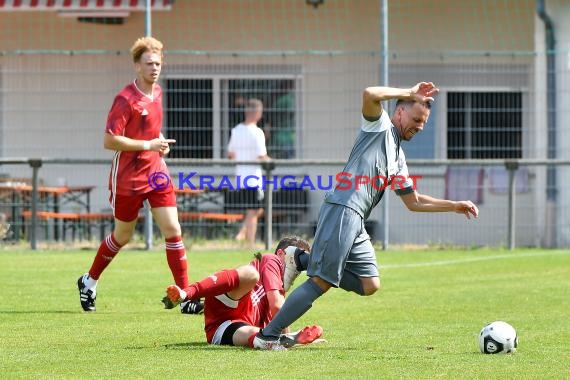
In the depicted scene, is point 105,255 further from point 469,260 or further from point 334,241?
point 469,260

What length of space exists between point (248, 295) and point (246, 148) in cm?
999

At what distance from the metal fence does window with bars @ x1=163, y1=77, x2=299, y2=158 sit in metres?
0.45

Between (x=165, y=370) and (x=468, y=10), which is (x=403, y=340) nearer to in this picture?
(x=165, y=370)

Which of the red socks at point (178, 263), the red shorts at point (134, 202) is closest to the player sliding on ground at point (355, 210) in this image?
the red socks at point (178, 263)

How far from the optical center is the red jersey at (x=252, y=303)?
9195 mm

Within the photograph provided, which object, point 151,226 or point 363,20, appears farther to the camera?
point 363,20

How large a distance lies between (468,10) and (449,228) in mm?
4042

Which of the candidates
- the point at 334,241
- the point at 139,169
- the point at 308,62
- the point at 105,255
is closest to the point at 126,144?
the point at 139,169

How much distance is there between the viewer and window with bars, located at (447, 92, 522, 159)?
19859 millimetres

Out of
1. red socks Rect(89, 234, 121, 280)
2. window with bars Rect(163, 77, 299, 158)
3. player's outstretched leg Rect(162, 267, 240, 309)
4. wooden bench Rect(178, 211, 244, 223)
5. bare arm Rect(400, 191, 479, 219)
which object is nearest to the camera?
player's outstretched leg Rect(162, 267, 240, 309)

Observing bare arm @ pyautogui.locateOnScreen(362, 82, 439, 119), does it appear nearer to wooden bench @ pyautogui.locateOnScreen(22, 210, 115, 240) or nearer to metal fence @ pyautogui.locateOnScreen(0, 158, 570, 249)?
metal fence @ pyautogui.locateOnScreen(0, 158, 570, 249)

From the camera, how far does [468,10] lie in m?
21.7

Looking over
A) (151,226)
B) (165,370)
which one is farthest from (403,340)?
(151,226)

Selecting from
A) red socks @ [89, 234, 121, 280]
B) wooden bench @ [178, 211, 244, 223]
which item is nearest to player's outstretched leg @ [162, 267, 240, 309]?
red socks @ [89, 234, 121, 280]
